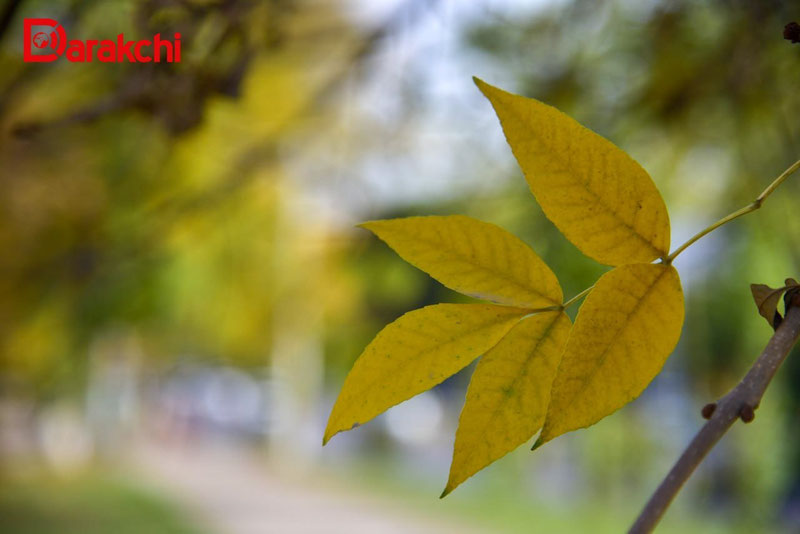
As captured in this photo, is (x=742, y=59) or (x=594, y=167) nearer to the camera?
(x=594, y=167)

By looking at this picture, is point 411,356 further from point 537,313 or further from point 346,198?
point 346,198

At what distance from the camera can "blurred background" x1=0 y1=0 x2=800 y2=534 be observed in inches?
28.3

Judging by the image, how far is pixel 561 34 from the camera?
1.05 meters

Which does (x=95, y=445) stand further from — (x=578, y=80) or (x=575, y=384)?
(x=575, y=384)

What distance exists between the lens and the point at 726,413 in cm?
16

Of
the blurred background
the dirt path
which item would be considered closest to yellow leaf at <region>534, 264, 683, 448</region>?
the blurred background

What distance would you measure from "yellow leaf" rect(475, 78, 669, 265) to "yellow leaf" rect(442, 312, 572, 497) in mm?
23

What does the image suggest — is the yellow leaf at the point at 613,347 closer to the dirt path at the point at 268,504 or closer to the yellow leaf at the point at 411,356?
the yellow leaf at the point at 411,356

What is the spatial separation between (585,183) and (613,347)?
0.04 metres

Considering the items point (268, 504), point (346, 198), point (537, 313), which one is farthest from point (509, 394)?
point (268, 504)

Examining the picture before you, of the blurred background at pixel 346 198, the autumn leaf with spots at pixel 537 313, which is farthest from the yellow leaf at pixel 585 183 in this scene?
the blurred background at pixel 346 198

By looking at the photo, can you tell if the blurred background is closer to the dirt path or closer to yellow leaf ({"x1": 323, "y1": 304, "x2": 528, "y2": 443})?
the dirt path

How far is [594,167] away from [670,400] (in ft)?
14.3

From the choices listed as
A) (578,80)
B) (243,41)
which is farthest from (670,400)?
(243,41)
